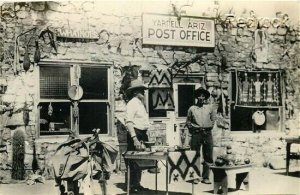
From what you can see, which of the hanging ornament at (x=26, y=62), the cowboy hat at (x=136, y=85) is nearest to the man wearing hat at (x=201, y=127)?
the cowboy hat at (x=136, y=85)

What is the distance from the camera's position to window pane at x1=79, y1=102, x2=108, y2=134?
7.09 metres

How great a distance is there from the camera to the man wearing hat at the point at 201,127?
282 inches

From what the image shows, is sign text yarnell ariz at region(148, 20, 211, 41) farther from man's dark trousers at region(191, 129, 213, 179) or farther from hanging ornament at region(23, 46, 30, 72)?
hanging ornament at region(23, 46, 30, 72)

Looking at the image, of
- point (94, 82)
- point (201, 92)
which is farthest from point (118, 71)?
point (201, 92)

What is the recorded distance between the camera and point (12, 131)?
22.0ft

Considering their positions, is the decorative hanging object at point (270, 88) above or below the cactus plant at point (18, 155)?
above

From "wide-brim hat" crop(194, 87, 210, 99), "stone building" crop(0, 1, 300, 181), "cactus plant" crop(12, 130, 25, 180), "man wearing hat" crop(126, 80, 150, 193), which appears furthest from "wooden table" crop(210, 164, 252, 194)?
"cactus plant" crop(12, 130, 25, 180)

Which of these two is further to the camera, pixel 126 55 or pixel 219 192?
pixel 126 55

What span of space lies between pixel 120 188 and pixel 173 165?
3.15ft

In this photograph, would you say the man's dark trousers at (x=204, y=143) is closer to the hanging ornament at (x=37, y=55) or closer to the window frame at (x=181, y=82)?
the window frame at (x=181, y=82)

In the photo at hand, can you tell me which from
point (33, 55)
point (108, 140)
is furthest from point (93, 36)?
point (108, 140)

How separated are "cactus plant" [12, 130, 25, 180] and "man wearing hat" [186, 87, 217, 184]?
8.68ft

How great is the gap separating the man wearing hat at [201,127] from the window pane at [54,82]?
6.76 feet

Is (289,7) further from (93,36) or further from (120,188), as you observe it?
(120,188)
